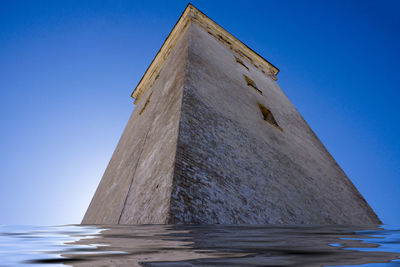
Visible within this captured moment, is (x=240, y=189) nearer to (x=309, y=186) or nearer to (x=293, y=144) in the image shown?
(x=309, y=186)

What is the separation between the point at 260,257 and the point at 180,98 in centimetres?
273

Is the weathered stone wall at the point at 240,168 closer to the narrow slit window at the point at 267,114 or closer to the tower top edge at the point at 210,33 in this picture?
the narrow slit window at the point at 267,114

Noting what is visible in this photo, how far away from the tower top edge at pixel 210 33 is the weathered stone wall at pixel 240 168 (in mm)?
2098

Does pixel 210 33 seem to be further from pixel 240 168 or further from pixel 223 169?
pixel 223 169

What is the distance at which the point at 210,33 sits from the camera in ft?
24.4

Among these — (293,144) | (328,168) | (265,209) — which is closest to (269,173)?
(265,209)

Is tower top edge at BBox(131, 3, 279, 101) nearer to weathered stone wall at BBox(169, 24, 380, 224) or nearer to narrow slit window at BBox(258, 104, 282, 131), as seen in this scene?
weathered stone wall at BBox(169, 24, 380, 224)

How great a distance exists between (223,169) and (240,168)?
0.34m

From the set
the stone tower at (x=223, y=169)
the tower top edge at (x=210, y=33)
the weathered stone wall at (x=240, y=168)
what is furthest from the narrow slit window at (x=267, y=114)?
the tower top edge at (x=210, y=33)

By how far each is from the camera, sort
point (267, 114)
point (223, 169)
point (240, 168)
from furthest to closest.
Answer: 1. point (267, 114)
2. point (240, 168)
3. point (223, 169)

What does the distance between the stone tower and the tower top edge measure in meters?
2.04

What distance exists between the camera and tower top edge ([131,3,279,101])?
7215 mm

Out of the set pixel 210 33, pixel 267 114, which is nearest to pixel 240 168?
pixel 267 114

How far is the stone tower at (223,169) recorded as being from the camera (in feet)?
6.75
